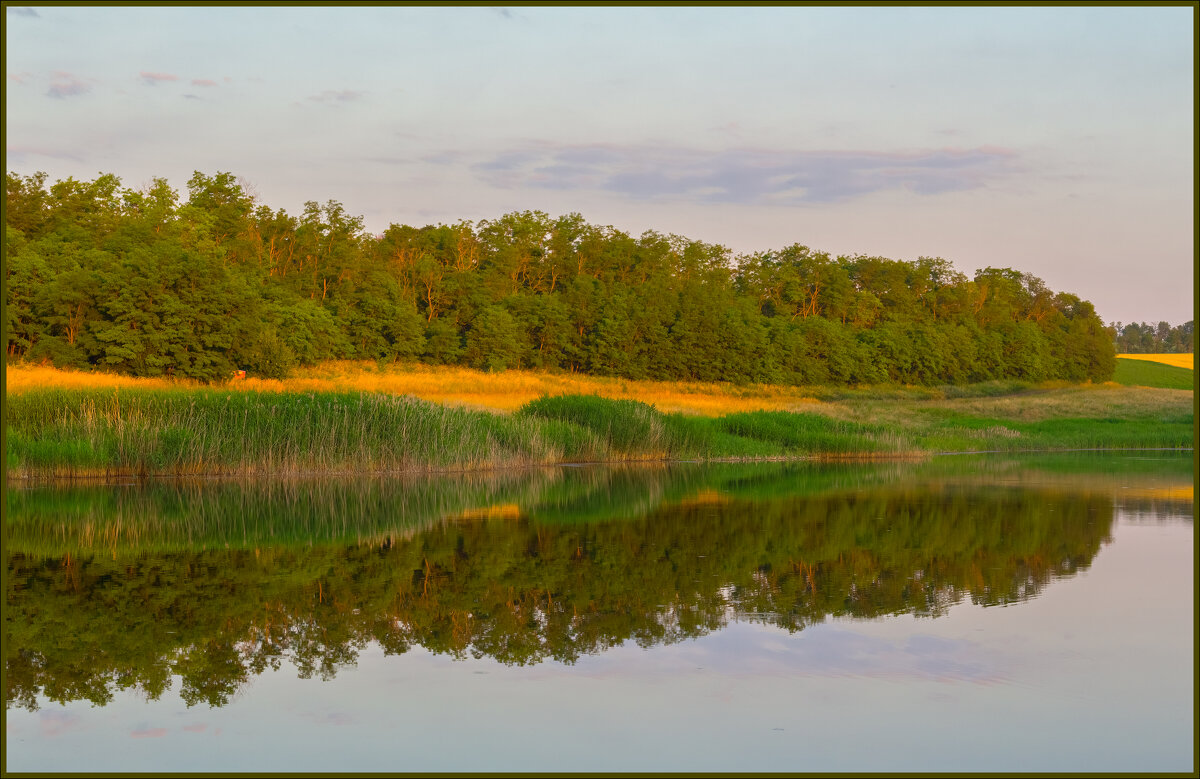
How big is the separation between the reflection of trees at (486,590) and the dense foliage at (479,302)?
3799 cm

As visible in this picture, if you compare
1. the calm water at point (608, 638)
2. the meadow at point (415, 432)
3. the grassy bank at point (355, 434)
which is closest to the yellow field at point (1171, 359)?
the meadow at point (415, 432)

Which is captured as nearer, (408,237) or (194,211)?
(194,211)

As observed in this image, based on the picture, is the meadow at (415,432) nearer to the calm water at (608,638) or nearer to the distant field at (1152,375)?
the calm water at (608,638)

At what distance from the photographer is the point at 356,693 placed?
22.6 feet

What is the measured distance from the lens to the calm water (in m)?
5.92

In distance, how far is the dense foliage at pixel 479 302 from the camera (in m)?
48.7

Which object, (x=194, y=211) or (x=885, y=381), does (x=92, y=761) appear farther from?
(x=885, y=381)

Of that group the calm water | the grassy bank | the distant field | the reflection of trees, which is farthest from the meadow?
the distant field

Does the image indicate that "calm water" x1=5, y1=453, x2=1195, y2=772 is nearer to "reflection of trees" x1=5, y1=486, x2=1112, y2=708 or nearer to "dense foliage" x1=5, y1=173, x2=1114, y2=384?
"reflection of trees" x1=5, y1=486, x2=1112, y2=708

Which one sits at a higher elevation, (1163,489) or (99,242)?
(99,242)

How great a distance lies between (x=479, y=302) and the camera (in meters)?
72.9

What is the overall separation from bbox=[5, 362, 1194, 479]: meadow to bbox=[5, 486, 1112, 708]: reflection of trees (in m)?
7.94

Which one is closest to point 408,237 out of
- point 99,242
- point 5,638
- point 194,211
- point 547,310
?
point 547,310

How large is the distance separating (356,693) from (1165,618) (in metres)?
6.75
